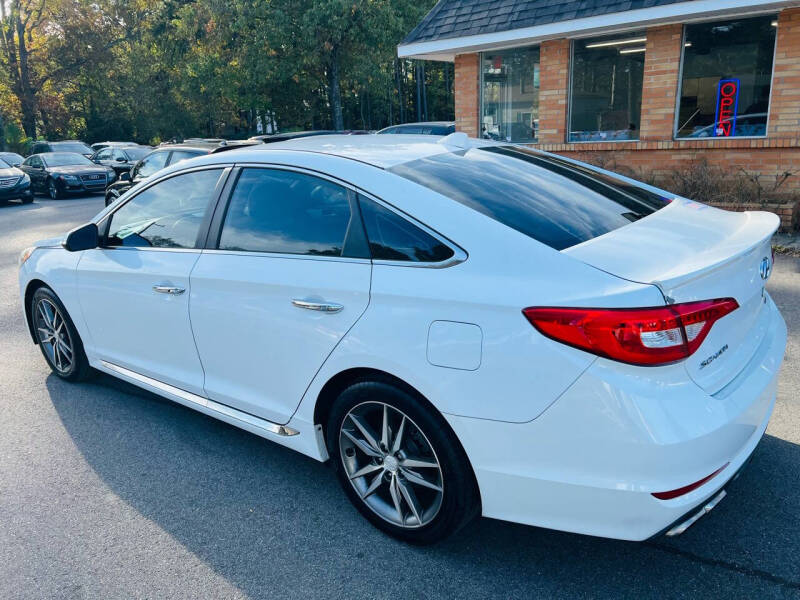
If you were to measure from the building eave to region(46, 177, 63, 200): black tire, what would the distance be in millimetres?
13004

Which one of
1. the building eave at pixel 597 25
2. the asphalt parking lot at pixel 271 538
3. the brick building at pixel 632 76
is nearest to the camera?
the asphalt parking lot at pixel 271 538

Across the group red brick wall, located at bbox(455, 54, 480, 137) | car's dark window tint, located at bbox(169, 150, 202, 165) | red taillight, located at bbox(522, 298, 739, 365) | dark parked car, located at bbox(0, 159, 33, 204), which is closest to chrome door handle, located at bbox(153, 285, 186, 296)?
red taillight, located at bbox(522, 298, 739, 365)

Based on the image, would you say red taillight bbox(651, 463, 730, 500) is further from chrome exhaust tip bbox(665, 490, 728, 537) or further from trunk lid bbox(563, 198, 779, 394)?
trunk lid bbox(563, 198, 779, 394)

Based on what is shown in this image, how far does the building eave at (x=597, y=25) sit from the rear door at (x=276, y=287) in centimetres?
886

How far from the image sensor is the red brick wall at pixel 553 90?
38.4 feet

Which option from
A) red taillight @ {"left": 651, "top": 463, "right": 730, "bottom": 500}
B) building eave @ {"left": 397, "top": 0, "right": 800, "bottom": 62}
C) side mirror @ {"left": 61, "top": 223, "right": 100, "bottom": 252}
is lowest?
red taillight @ {"left": 651, "top": 463, "right": 730, "bottom": 500}

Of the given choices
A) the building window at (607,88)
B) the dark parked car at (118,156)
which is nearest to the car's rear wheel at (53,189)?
the dark parked car at (118,156)

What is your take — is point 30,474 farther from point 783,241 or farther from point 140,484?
point 783,241

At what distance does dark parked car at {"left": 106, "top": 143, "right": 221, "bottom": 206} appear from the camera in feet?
35.5

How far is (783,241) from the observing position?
852 cm

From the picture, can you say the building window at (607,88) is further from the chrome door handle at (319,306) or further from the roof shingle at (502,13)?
the chrome door handle at (319,306)

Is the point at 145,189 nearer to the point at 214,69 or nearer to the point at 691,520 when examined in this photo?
the point at 691,520

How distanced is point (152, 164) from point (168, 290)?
8.97m

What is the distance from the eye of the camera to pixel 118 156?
2228cm
